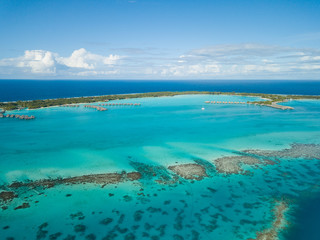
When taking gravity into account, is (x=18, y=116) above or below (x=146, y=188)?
above

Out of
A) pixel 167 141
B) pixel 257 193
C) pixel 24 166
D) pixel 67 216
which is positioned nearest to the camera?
pixel 67 216

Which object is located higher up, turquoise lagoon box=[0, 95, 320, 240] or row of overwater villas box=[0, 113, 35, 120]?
row of overwater villas box=[0, 113, 35, 120]

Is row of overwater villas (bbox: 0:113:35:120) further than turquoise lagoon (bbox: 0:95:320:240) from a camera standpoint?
Yes

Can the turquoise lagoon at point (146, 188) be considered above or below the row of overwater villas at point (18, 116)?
below

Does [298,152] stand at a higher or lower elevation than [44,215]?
higher

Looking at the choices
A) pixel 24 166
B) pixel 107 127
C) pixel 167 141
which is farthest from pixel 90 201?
pixel 107 127

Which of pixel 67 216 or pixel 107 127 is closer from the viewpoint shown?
pixel 67 216

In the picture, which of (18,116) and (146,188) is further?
(18,116)

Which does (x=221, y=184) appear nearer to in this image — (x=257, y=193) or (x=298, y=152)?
(x=257, y=193)
